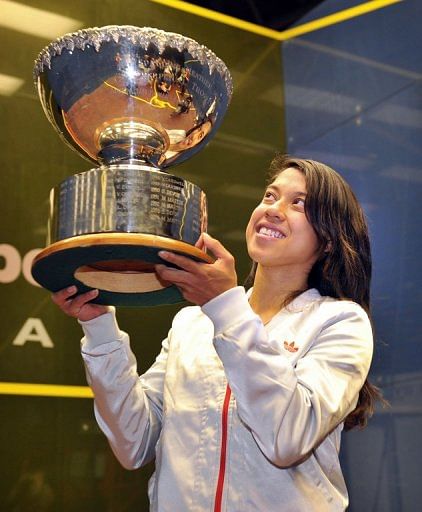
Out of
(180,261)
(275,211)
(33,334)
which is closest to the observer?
(180,261)

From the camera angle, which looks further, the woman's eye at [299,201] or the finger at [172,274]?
the woman's eye at [299,201]

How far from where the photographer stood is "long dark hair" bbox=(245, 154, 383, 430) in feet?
5.36

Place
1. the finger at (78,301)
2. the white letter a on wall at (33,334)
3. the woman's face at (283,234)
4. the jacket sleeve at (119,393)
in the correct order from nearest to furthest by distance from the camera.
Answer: the finger at (78,301) < the jacket sleeve at (119,393) < the woman's face at (283,234) < the white letter a on wall at (33,334)

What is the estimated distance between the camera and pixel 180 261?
3.92 feet

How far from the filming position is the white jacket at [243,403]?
50.1 inches

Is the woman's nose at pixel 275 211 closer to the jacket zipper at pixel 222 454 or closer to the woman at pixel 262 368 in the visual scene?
the woman at pixel 262 368

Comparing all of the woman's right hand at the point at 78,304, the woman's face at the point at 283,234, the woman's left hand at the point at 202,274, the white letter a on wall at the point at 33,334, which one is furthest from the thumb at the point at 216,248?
the white letter a on wall at the point at 33,334

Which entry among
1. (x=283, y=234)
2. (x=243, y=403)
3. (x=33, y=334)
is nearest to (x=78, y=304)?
(x=243, y=403)

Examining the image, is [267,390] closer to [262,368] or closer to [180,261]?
[262,368]

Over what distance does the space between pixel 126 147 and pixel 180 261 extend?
0.30 m

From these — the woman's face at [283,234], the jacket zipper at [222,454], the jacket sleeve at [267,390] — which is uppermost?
the woman's face at [283,234]

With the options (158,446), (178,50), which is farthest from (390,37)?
(158,446)

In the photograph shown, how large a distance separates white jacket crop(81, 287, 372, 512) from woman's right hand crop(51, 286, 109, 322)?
0.07ft

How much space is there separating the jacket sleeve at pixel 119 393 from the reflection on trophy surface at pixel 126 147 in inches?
4.2
